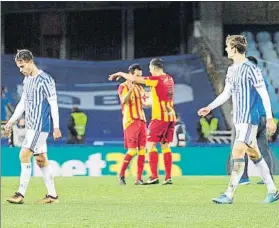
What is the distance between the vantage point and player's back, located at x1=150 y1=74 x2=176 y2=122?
46.5ft

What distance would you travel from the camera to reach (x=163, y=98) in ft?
47.0

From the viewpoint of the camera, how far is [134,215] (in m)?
8.98

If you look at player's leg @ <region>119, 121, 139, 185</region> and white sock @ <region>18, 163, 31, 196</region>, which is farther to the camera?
player's leg @ <region>119, 121, 139, 185</region>

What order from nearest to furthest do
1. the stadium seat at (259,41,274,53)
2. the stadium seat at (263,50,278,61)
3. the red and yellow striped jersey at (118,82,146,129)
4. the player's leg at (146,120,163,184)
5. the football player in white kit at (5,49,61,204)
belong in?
the football player in white kit at (5,49,61,204)
the player's leg at (146,120,163,184)
the red and yellow striped jersey at (118,82,146,129)
the stadium seat at (263,50,278,61)
the stadium seat at (259,41,274,53)

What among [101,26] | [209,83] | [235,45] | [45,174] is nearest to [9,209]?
[45,174]

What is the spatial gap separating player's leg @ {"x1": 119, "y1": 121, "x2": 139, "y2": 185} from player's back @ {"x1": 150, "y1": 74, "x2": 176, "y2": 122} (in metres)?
0.46

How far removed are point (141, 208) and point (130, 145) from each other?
490 cm

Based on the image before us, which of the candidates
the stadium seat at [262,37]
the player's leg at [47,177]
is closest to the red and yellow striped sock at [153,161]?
the player's leg at [47,177]

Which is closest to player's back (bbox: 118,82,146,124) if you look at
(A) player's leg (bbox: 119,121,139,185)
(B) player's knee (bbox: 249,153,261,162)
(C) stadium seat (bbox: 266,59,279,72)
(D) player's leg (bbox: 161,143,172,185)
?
(A) player's leg (bbox: 119,121,139,185)

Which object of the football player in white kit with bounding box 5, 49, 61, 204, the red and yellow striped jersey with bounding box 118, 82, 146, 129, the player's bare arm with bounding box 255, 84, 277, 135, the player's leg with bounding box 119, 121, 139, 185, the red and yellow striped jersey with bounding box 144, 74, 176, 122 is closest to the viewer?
the player's bare arm with bounding box 255, 84, 277, 135

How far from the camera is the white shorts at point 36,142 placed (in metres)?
10.7

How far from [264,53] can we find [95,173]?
31.0ft

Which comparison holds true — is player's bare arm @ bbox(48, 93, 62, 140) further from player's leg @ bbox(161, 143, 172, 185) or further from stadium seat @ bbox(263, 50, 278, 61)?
stadium seat @ bbox(263, 50, 278, 61)

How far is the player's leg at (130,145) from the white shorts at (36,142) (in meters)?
3.79
